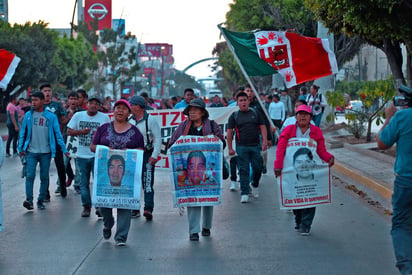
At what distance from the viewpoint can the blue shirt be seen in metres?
5.68

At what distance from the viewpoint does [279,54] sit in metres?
11.6

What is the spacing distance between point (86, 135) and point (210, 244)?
9.97ft

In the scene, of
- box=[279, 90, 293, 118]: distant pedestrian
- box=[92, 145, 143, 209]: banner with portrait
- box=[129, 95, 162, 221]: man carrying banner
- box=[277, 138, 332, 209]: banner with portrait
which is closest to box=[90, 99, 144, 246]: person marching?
box=[92, 145, 143, 209]: banner with portrait

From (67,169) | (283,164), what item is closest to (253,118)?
(283,164)

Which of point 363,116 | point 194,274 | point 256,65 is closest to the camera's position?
point 194,274

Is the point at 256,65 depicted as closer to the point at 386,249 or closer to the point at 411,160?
the point at 386,249

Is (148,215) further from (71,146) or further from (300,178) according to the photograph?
(71,146)

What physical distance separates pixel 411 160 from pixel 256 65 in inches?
237

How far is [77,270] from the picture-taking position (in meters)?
6.52

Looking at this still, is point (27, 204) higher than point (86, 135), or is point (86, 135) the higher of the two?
point (86, 135)

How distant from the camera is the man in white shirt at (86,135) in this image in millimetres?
9602

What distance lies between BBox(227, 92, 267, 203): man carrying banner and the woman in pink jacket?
2.30 m

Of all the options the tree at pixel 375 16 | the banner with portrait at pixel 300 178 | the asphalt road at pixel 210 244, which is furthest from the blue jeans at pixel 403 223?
the tree at pixel 375 16

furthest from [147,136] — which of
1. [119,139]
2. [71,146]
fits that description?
[71,146]
